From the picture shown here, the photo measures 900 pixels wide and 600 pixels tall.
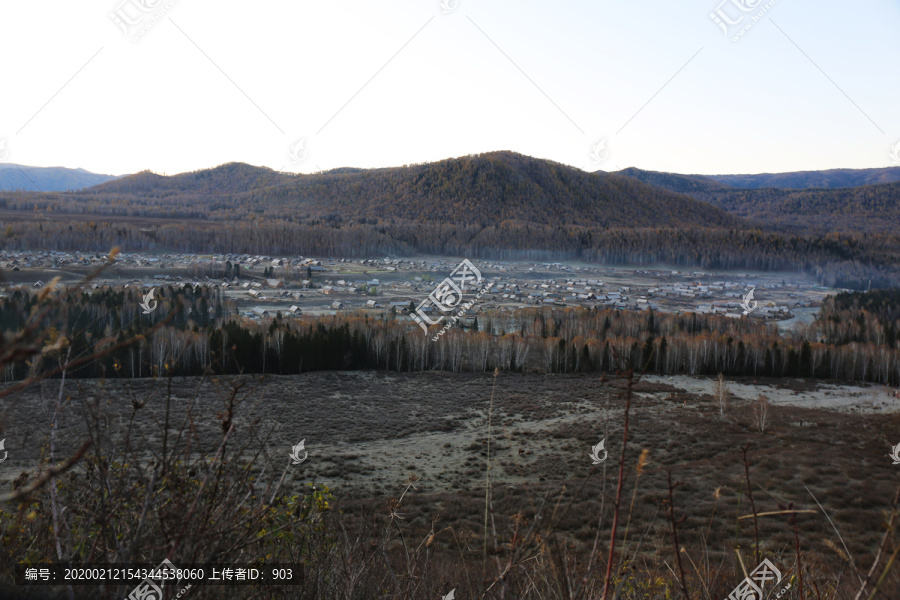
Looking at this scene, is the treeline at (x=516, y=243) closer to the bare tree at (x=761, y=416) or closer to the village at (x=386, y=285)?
the village at (x=386, y=285)

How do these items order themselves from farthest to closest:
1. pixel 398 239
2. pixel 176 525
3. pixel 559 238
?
pixel 559 238 → pixel 398 239 → pixel 176 525

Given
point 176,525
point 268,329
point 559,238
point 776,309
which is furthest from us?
point 559,238

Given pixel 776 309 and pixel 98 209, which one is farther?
pixel 98 209

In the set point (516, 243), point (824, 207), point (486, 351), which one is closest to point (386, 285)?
point (486, 351)

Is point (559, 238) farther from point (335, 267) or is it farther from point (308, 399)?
point (308, 399)

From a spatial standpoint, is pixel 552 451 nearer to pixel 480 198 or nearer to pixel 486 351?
pixel 486 351

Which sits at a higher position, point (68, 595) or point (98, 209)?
point (98, 209)

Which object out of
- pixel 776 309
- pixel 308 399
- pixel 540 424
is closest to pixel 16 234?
pixel 308 399
